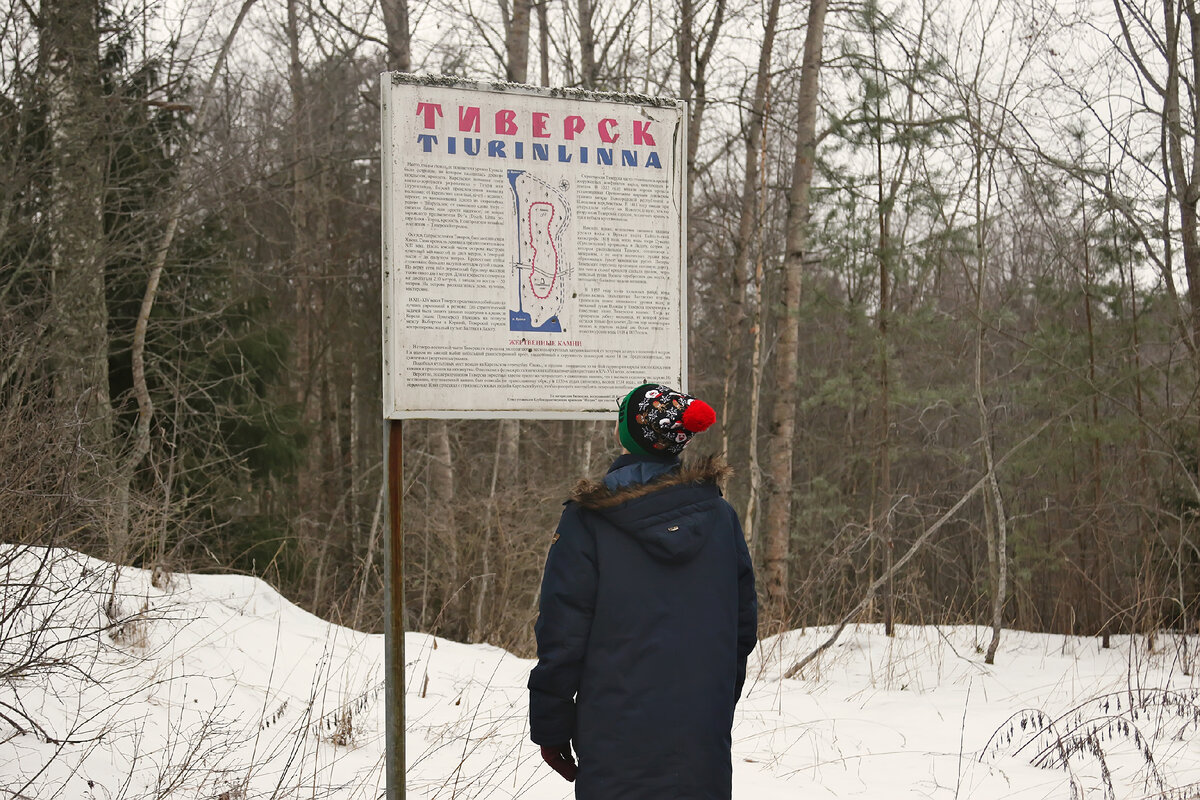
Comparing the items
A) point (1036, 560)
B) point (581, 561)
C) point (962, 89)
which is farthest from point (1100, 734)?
point (1036, 560)

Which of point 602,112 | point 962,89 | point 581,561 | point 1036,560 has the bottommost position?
point 1036,560

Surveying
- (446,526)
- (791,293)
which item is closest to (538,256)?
(446,526)

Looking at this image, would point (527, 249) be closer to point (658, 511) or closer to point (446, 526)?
point (658, 511)

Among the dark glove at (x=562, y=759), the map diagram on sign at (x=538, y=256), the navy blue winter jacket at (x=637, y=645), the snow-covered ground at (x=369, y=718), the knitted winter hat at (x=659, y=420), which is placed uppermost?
the map diagram on sign at (x=538, y=256)

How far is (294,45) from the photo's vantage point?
18922mm

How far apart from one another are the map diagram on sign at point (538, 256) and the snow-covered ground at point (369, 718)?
1.70 m

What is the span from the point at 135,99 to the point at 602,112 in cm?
864

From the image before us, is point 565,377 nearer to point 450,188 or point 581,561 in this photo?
point 450,188

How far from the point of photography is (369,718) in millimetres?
5125

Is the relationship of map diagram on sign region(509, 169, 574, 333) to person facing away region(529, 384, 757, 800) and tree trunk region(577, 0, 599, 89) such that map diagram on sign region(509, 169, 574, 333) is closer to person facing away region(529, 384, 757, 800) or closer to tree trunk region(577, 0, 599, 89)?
person facing away region(529, 384, 757, 800)

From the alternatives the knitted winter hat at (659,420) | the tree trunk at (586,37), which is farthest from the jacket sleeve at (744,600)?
the tree trunk at (586,37)

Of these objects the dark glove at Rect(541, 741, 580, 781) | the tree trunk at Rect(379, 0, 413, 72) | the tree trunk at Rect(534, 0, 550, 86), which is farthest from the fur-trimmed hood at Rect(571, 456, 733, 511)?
the tree trunk at Rect(534, 0, 550, 86)

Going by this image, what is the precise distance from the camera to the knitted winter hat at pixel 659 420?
9.02 ft

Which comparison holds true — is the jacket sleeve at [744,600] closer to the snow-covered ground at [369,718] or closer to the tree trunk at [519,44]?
the snow-covered ground at [369,718]
